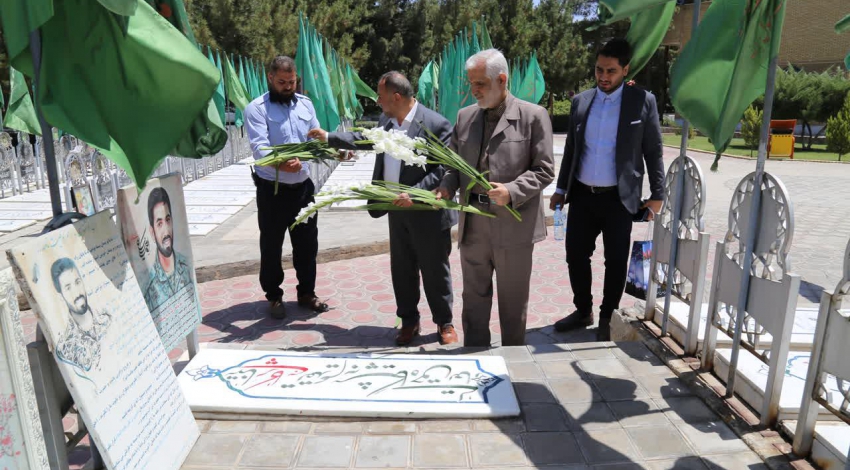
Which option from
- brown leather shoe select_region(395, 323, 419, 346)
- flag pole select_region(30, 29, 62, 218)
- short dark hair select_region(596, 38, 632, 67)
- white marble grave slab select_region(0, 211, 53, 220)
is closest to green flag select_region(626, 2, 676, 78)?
short dark hair select_region(596, 38, 632, 67)

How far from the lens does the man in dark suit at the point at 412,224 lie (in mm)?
3695

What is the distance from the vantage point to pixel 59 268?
6.56 ft

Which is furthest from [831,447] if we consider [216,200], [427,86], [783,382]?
[427,86]

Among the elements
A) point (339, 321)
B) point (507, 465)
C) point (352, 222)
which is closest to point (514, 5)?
point (352, 222)

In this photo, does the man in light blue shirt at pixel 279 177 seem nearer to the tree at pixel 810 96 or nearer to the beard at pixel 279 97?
the beard at pixel 279 97

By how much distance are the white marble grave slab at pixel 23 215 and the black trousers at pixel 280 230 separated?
527 centimetres

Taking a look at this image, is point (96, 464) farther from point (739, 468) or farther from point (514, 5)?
point (514, 5)

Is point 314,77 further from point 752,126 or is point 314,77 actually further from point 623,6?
point 752,126

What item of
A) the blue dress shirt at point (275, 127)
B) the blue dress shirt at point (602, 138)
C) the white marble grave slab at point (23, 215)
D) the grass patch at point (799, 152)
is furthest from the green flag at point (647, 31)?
the grass patch at point (799, 152)

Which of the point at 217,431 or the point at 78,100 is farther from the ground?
the point at 78,100

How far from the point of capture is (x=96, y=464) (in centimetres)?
232

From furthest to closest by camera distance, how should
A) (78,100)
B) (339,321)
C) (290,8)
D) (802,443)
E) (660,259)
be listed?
(290,8) → (339,321) → (660,259) → (802,443) → (78,100)

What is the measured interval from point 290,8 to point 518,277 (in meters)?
25.4

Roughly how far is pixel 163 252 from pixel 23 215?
6.85m
